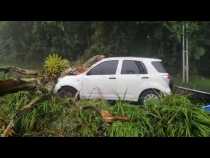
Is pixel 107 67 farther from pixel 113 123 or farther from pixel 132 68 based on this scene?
pixel 113 123

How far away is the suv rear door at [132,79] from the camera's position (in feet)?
30.6

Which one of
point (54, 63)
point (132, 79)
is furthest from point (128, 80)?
point (54, 63)

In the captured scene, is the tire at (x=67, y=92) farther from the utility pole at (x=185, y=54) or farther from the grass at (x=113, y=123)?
the utility pole at (x=185, y=54)

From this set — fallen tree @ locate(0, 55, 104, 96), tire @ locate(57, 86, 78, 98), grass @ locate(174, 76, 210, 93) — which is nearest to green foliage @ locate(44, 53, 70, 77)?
fallen tree @ locate(0, 55, 104, 96)

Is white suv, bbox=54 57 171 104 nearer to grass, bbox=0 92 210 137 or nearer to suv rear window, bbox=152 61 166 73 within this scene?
suv rear window, bbox=152 61 166 73

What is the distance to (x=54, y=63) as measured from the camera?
9.42m

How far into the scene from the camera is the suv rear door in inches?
368

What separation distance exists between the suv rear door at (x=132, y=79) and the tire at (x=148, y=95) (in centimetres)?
7

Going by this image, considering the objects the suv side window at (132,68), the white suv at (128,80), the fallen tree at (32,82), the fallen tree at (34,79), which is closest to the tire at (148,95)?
the white suv at (128,80)
